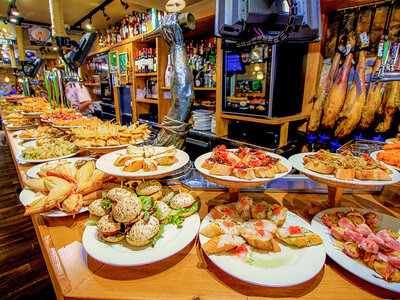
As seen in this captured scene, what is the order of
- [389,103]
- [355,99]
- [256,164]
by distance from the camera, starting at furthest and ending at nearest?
[355,99], [389,103], [256,164]

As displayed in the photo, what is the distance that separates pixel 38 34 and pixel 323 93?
8348mm

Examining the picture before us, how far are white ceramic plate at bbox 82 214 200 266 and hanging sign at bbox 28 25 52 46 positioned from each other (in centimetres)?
844

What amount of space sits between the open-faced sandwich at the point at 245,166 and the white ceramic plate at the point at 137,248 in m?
0.27

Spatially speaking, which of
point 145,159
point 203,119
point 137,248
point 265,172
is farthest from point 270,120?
point 137,248

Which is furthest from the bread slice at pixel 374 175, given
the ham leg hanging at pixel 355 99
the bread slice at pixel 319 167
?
the ham leg hanging at pixel 355 99

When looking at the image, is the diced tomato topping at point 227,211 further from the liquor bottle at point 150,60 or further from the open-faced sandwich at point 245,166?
the liquor bottle at point 150,60

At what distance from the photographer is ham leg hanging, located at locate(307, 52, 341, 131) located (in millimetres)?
2367

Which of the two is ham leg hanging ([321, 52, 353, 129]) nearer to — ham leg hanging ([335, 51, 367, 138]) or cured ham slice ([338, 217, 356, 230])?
ham leg hanging ([335, 51, 367, 138])

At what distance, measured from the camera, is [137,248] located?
0.83 m

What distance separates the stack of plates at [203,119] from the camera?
3.42 meters

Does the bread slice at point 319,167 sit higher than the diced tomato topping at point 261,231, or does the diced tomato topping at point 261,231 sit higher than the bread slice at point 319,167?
the bread slice at point 319,167

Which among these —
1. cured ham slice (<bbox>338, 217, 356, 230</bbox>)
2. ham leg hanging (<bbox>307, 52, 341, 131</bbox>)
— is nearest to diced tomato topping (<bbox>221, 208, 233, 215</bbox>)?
cured ham slice (<bbox>338, 217, 356, 230</bbox>)

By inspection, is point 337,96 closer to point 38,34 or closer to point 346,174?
point 346,174

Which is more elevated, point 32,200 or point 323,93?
point 323,93
